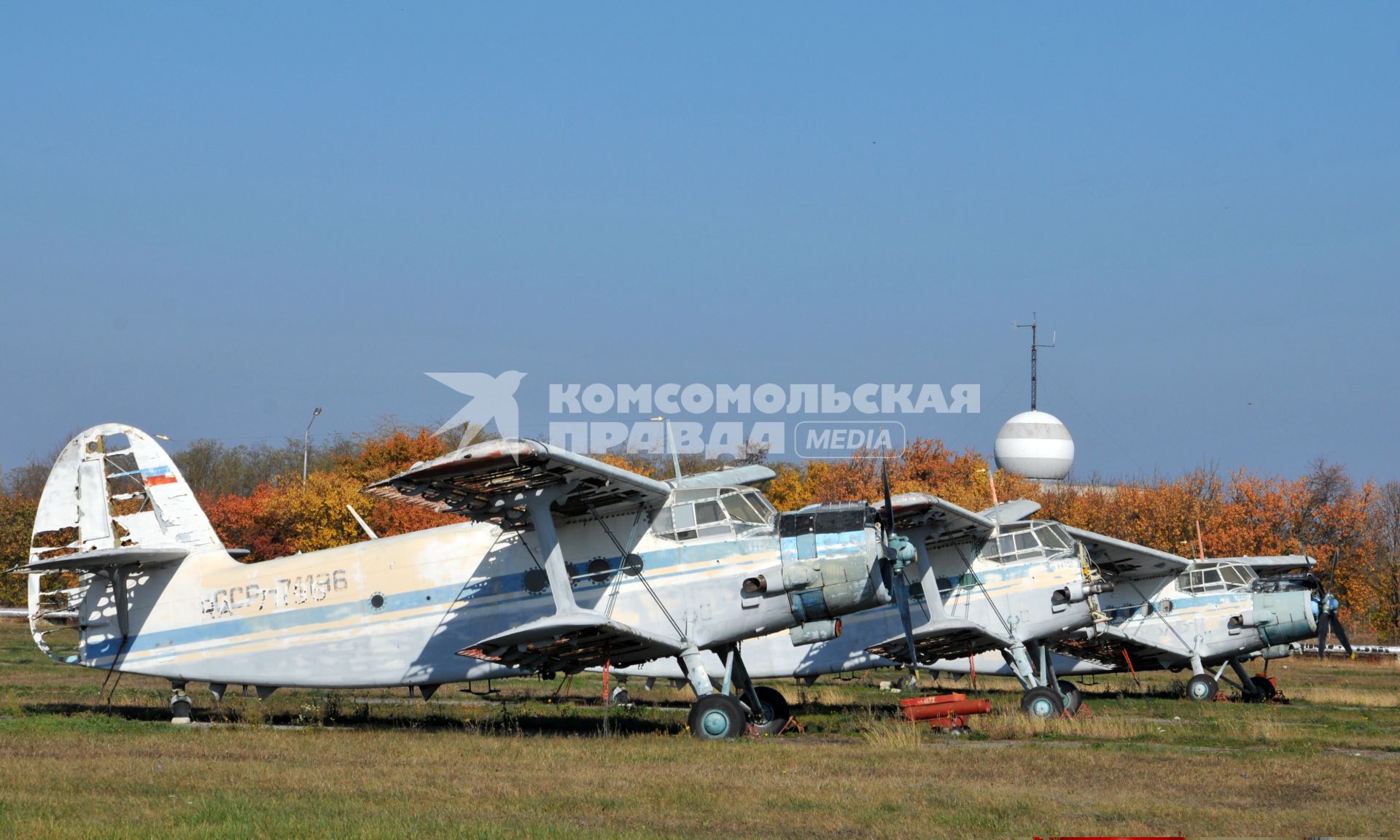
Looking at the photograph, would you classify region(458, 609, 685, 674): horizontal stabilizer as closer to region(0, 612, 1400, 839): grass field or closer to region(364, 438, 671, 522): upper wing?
region(0, 612, 1400, 839): grass field

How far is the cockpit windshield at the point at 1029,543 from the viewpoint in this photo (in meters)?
24.8

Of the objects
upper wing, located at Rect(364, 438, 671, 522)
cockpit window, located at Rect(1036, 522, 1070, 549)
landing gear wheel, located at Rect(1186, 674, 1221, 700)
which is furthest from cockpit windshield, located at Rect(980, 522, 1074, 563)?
upper wing, located at Rect(364, 438, 671, 522)

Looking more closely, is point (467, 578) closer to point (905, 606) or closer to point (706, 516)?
point (706, 516)

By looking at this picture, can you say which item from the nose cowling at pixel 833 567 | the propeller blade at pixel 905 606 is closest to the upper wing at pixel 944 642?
the propeller blade at pixel 905 606

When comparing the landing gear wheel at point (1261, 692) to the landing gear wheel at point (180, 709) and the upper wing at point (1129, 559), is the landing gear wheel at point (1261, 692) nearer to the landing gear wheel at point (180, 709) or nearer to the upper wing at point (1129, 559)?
the upper wing at point (1129, 559)

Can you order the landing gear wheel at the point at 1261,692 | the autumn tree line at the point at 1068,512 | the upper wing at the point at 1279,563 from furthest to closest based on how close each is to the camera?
the autumn tree line at the point at 1068,512 < the upper wing at the point at 1279,563 < the landing gear wheel at the point at 1261,692

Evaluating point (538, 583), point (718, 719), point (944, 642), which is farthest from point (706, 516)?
point (944, 642)

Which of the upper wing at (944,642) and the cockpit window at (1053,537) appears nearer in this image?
the upper wing at (944,642)

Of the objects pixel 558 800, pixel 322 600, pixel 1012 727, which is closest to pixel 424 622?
pixel 322 600

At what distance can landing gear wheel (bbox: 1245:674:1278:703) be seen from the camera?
30.3 meters

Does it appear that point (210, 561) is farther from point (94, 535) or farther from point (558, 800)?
point (558, 800)

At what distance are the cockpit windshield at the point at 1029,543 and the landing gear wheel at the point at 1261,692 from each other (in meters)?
8.69

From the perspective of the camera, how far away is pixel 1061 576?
24422 mm

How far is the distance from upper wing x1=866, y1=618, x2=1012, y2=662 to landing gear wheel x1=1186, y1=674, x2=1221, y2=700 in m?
7.56
